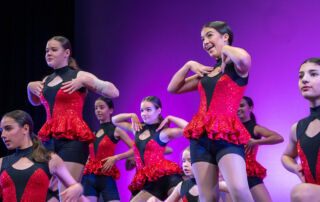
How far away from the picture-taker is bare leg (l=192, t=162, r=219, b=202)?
8.81ft

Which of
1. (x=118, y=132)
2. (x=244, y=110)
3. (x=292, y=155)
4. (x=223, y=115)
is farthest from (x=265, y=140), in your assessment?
(x=223, y=115)

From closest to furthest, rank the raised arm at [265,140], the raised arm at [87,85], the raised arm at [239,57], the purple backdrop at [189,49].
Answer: the raised arm at [239,57]
the raised arm at [87,85]
the raised arm at [265,140]
the purple backdrop at [189,49]

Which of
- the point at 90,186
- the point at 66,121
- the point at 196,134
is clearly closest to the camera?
the point at 196,134

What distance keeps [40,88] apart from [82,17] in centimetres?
393

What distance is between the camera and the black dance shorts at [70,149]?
3379 millimetres

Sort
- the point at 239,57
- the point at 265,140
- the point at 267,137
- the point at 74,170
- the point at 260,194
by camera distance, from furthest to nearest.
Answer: the point at 267,137 → the point at 265,140 → the point at 260,194 → the point at 74,170 → the point at 239,57

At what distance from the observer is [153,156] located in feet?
15.3

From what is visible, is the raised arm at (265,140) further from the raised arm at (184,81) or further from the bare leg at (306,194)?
the bare leg at (306,194)

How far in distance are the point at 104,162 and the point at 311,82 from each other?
2.83m

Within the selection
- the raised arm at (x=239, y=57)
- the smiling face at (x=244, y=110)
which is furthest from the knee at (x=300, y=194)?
the smiling face at (x=244, y=110)

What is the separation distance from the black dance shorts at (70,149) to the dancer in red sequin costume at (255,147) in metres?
1.77

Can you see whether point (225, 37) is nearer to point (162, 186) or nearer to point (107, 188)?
point (162, 186)

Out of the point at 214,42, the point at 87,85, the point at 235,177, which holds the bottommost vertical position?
the point at 235,177

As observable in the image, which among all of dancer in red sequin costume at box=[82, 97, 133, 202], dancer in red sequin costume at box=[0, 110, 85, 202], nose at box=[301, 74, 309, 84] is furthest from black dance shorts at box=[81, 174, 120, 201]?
nose at box=[301, 74, 309, 84]
